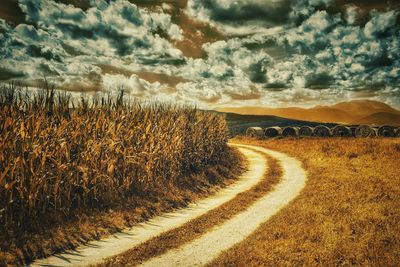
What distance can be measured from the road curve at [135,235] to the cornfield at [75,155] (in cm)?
146

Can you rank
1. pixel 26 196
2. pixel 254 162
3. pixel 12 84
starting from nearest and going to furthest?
pixel 26 196, pixel 12 84, pixel 254 162

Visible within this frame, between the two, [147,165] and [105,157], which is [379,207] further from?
[105,157]

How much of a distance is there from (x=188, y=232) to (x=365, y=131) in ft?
104

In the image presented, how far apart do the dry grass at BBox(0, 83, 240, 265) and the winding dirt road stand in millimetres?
512

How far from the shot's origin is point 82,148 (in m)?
9.74

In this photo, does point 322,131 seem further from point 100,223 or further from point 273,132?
point 100,223

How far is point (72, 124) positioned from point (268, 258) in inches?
275

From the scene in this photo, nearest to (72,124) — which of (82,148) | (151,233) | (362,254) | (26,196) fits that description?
(82,148)

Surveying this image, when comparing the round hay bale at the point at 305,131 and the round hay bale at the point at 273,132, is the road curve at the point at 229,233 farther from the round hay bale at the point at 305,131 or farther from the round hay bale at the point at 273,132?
the round hay bale at the point at 273,132

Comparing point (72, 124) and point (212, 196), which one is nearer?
point (72, 124)

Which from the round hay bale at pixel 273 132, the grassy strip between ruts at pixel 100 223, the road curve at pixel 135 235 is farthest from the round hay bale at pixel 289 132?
the grassy strip between ruts at pixel 100 223

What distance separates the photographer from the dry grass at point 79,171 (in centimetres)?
759

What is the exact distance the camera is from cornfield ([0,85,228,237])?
777 centimetres

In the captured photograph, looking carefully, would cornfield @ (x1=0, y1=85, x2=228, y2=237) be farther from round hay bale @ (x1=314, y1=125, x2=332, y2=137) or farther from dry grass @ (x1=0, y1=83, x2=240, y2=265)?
round hay bale @ (x1=314, y1=125, x2=332, y2=137)
